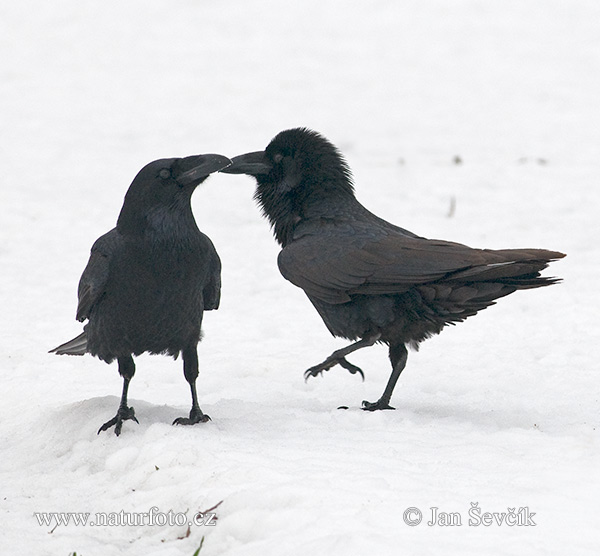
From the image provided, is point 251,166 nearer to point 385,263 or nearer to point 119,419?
point 385,263

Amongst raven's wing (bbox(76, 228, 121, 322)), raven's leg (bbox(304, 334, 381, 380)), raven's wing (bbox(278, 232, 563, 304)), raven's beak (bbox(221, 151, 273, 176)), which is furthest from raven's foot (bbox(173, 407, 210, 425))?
raven's beak (bbox(221, 151, 273, 176))

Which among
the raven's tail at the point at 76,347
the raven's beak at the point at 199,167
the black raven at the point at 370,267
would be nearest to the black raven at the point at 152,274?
the raven's beak at the point at 199,167

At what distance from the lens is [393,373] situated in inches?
235

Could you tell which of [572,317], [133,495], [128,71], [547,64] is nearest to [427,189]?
[572,317]

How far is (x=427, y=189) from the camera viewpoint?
11852 millimetres

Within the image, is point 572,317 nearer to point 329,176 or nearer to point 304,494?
point 329,176

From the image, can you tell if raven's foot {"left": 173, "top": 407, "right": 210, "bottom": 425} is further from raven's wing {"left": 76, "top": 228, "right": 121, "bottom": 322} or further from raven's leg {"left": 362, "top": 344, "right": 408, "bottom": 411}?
raven's leg {"left": 362, "top": 344, "right": 408, "bottom": 411}

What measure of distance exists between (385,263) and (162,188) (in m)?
1.39

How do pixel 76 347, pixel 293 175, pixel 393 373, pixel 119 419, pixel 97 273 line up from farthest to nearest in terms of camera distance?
pixel 293 175 < pixel 76 347 < pixel 393 373 < pixel 97 273 < pixel 119 419

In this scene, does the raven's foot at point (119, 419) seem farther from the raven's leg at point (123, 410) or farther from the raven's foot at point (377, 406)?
the raven's foot at point (377, 406)

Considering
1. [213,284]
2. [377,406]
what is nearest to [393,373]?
[377,406]

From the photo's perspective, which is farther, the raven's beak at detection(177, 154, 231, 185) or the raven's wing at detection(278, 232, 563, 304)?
the raven's beak at detection(177, 154, 231, 185)

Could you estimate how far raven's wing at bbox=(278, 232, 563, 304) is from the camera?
5246 millimetres

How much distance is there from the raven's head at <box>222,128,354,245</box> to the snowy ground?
1.27m
